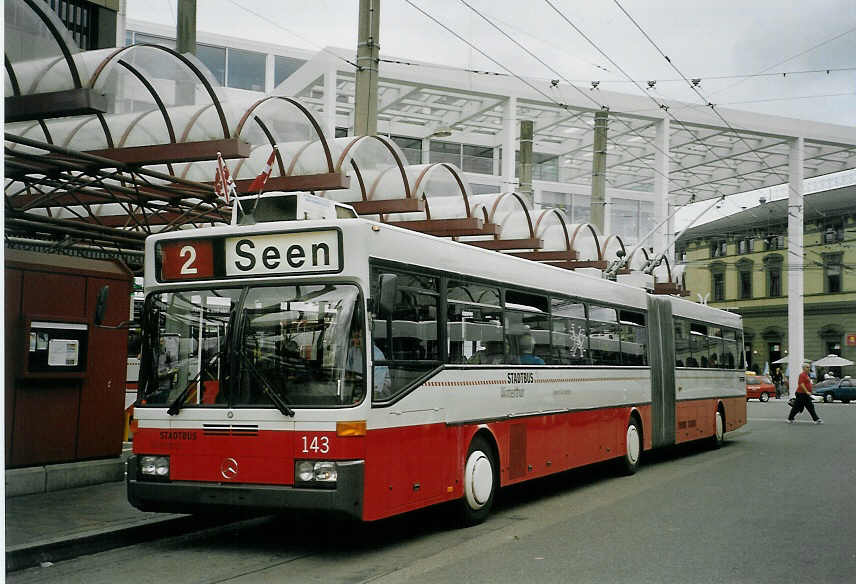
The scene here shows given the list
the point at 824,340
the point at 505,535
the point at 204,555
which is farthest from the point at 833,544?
the point at 824,340

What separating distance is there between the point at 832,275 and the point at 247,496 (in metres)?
64.3

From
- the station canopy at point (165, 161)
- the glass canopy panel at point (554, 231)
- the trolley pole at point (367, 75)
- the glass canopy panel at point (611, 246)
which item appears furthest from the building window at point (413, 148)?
the trolley pole at point (367, 75)

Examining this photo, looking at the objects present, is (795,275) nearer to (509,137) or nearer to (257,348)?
(509,137)

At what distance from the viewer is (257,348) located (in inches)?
330

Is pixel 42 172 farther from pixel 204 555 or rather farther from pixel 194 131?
pixel 204 555

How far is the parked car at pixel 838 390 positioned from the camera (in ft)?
172

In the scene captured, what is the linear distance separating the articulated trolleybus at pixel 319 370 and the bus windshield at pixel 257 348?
0.04 ft

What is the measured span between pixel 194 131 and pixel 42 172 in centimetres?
173

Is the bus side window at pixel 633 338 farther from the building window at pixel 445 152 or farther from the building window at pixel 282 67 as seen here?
the building window at pixel 282 67

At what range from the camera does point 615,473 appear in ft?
50.6

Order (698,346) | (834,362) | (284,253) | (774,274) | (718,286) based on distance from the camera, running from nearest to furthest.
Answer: (284,253) → (698,346) → (834,362) → (774,274) → (718,286)

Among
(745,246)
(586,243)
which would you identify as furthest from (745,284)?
(586,243)

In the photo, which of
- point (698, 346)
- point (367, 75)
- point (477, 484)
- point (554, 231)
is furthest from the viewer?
point (554, 231)

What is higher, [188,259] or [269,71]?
[269,71]
